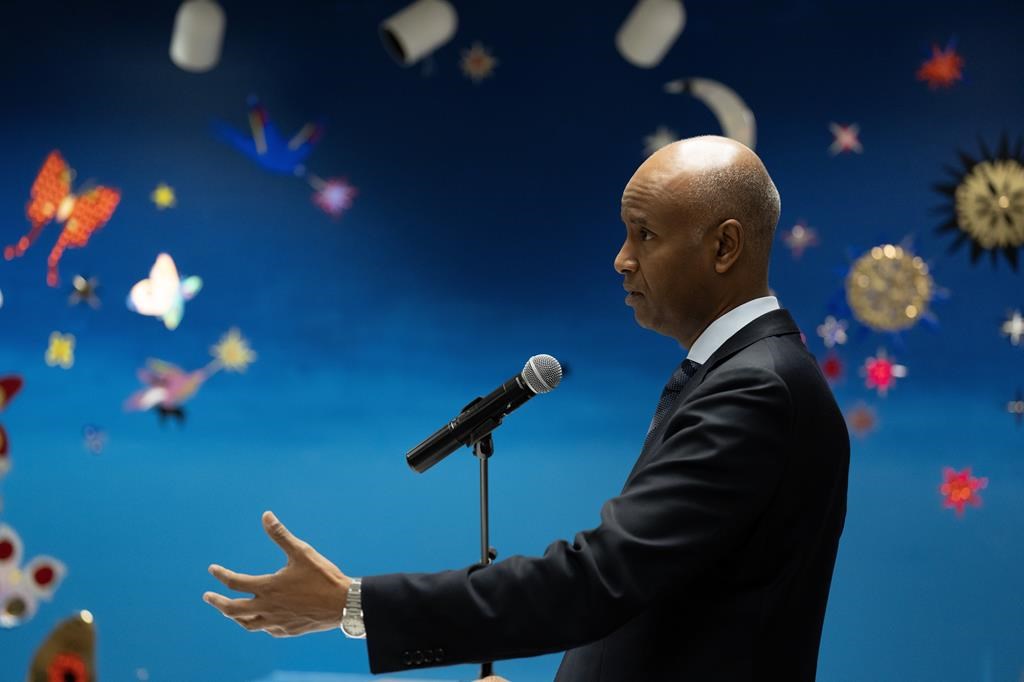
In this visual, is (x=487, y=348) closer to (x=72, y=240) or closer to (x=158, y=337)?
(x=158, y=337)

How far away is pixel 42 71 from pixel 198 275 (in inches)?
39.6

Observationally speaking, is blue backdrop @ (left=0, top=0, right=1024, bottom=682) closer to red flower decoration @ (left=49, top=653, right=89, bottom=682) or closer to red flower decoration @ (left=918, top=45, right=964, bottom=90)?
red flower decoration @ (left=918, top=45, right=964, bottom=90)

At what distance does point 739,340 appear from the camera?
4.51 ft

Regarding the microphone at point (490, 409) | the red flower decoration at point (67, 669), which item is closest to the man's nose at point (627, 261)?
the microphone at point (490, 409)

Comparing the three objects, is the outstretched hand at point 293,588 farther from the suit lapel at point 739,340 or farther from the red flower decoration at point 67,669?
the suit lapel at point 739,340

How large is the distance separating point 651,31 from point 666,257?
102 inches

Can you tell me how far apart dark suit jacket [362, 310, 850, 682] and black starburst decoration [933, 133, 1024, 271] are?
8.69 ft

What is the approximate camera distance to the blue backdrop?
369cm

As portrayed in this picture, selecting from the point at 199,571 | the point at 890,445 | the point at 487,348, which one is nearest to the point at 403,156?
the point at 487,348

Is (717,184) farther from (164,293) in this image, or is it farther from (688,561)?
(164,293)

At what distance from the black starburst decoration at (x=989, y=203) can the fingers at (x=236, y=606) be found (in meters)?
3.14

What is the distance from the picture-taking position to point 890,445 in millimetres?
3688

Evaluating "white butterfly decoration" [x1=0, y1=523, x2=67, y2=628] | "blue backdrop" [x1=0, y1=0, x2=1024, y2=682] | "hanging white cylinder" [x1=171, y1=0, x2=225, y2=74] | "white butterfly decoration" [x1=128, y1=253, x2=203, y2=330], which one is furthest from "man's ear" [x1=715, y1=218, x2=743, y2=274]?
"white butterfly decoration" [x1=0, y1=523, x2=67, y2=628]

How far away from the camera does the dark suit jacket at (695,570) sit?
117 cm
